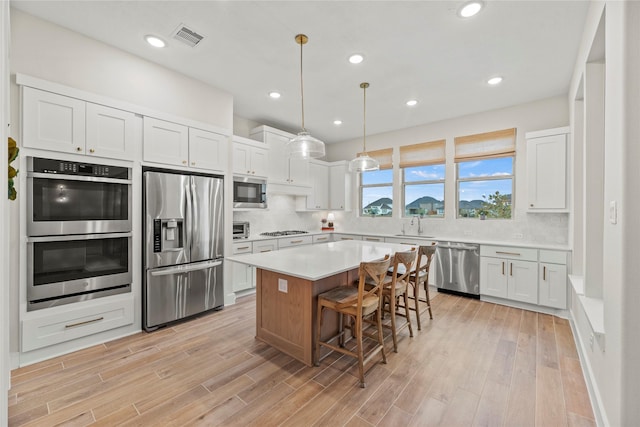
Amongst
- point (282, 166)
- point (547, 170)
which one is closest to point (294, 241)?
point (282, 166)

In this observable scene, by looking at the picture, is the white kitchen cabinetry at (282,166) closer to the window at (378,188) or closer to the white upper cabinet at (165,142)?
the window at (378,188)

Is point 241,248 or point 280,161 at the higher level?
point 280,161

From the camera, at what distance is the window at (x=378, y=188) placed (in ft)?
19.0

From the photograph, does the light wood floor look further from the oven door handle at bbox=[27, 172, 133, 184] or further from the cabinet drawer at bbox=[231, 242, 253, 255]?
the oven door handle at bbox=[27, 172, 133, 184]

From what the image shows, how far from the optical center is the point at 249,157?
4352 mm

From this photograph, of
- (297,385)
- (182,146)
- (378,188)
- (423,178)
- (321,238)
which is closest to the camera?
(297,385)

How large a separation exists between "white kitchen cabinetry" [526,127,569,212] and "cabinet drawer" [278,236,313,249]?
11.6ft

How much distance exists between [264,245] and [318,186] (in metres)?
2.04

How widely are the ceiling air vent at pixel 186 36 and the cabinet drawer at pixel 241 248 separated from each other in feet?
8.18

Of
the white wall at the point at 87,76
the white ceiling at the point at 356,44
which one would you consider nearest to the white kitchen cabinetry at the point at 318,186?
the white ceiling at the point at 356,44

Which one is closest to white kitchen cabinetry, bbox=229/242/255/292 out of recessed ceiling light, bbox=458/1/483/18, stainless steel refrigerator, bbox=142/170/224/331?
stainless steel refrigerator, bbox=142/170/224/331

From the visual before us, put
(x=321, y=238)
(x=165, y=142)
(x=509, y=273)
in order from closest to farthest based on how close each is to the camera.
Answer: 1. (x=165, y=142)
2. (x=509, y=273)
3. (x=321, y=238)

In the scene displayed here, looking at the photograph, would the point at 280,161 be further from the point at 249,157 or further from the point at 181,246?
the point at 181,246

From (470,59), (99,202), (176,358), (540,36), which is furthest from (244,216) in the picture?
(540,36)
